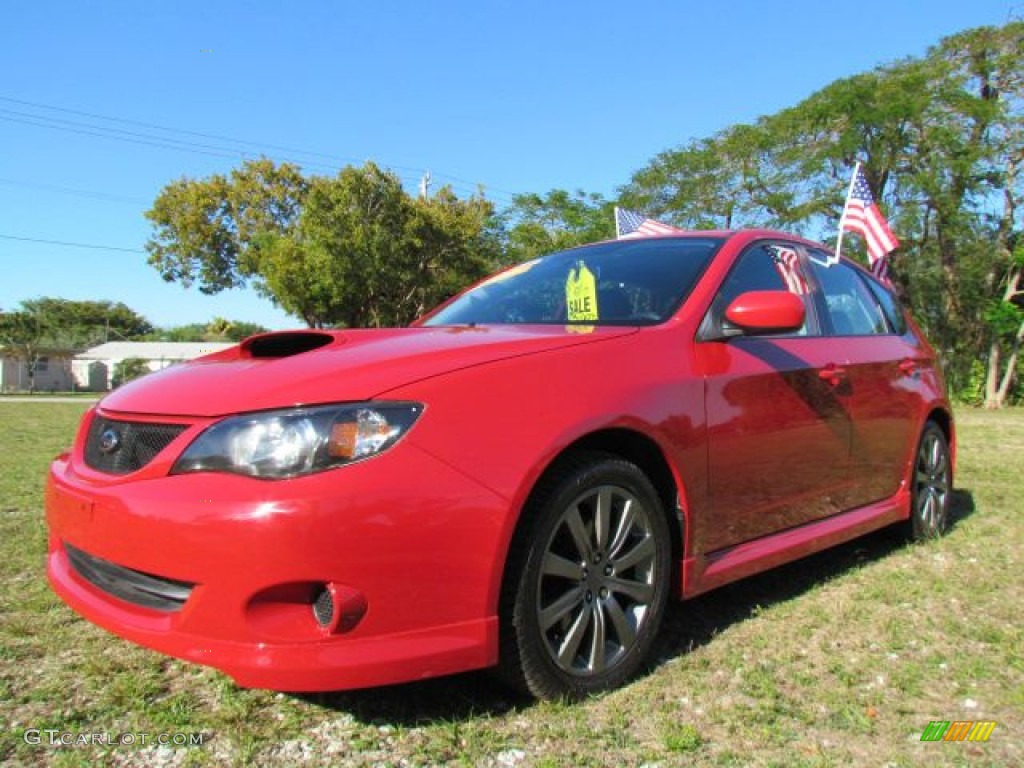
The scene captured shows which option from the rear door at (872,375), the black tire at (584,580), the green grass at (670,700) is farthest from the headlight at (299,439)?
the rear door at (872,375)

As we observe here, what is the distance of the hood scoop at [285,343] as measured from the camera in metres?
2.58

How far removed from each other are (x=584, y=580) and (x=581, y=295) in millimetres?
1271

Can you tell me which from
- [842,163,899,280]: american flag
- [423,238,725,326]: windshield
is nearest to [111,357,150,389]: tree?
[842,163,899,280]: american flag

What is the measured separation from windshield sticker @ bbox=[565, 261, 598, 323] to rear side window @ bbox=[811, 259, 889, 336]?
1.20 m

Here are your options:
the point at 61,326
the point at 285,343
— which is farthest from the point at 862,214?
the point at 61,326

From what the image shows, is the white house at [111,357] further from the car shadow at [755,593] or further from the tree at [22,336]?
the car shadow at [755,593]

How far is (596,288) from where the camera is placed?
3328 mm

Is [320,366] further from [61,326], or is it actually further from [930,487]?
[61,326]

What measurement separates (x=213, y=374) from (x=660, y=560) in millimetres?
1519

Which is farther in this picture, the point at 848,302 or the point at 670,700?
the point at 848,302

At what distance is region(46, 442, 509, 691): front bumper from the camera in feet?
6.43

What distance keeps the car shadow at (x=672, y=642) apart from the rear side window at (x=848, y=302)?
117 cm

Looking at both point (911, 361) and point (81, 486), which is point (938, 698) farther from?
point (81, 486)

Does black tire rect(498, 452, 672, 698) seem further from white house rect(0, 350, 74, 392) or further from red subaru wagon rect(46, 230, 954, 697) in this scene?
white house rect(0, 350, 74, 392)
